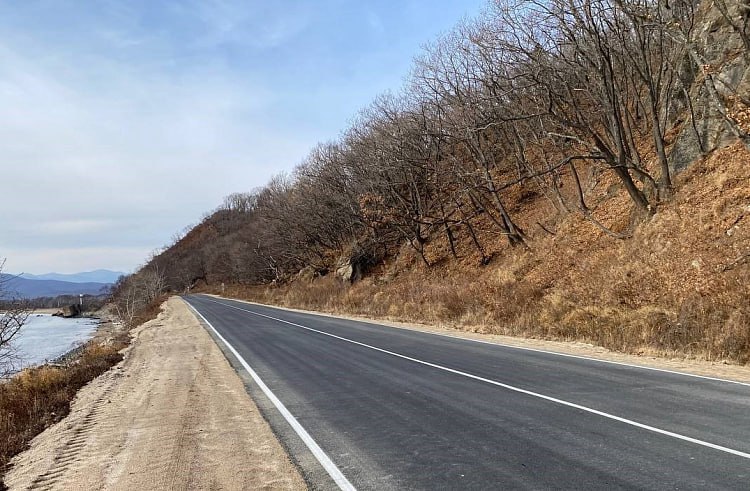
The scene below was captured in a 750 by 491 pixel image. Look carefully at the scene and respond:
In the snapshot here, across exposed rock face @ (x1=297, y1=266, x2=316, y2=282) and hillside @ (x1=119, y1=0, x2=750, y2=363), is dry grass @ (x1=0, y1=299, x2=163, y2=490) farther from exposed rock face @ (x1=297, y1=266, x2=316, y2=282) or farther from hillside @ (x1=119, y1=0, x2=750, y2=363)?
exposed rock face @ (x1=297, y1=266, x2=316, y2=282)

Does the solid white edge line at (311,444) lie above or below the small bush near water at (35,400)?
above

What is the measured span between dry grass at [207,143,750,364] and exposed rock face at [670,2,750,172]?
974 mm

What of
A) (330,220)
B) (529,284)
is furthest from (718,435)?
(330,220)

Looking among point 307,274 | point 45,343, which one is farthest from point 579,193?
point 45,343

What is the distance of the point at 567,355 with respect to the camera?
511 inches

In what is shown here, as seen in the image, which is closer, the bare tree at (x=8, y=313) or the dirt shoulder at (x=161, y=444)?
the dirt shoulder at (x=161, y=444)

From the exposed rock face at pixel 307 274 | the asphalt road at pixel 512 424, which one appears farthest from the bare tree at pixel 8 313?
the exposed rock face at pixel 307 274

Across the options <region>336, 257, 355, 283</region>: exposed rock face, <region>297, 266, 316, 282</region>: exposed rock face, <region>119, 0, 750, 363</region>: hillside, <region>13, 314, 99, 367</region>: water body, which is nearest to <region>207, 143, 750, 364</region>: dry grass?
<region>119, 0, 750, 363</region>: hillside

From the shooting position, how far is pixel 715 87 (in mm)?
20500

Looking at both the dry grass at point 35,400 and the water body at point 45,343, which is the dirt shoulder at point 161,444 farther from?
the water body at point 45,343

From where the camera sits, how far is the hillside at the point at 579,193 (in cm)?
1552

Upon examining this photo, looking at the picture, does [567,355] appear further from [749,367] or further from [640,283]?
[640,283]

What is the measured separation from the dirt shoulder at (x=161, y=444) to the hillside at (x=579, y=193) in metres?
9.89

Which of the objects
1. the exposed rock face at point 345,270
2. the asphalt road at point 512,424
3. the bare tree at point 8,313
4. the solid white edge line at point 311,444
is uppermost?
the exposed rock face at point 345,270
